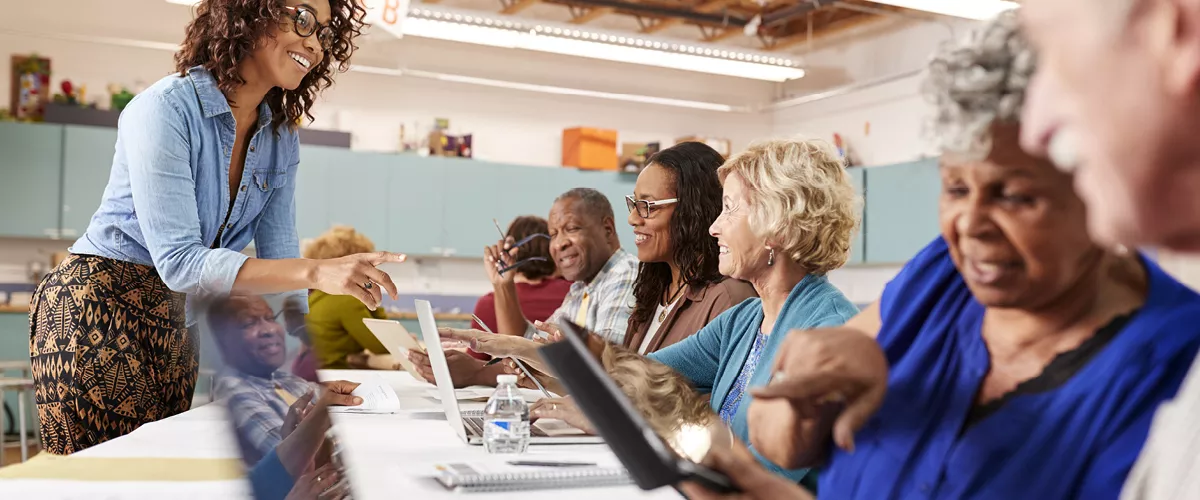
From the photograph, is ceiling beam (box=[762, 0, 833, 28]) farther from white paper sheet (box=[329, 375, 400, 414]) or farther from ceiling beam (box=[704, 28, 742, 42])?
white paper sheet (box=[329, 375, 400, 414])

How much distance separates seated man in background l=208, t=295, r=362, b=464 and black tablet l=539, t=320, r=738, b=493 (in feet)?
1.84

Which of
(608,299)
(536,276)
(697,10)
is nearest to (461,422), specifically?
(608,299)

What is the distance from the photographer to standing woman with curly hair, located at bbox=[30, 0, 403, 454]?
6.22 feet

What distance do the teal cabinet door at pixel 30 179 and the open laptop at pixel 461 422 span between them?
5.80m

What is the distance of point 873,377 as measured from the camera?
84cm

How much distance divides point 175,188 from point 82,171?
5.49 meters

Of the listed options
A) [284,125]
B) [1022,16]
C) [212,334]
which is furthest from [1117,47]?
[284,125]

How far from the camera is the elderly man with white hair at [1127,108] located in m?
0.45

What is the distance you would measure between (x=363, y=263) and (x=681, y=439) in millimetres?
1059

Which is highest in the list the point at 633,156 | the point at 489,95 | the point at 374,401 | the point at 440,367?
the point at 489,95

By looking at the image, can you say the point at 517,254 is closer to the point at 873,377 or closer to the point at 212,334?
the point at 212,334

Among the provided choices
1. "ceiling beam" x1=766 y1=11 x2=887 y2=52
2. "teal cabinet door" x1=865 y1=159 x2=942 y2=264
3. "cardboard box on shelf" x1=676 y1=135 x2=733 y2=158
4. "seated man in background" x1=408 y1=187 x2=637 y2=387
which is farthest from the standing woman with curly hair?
"ceiling beam" x1=766 y1=11 x2=887 y2=52

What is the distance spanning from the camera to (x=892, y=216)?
8.06 metres

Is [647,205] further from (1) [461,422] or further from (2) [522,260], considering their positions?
(2) [522,260]
